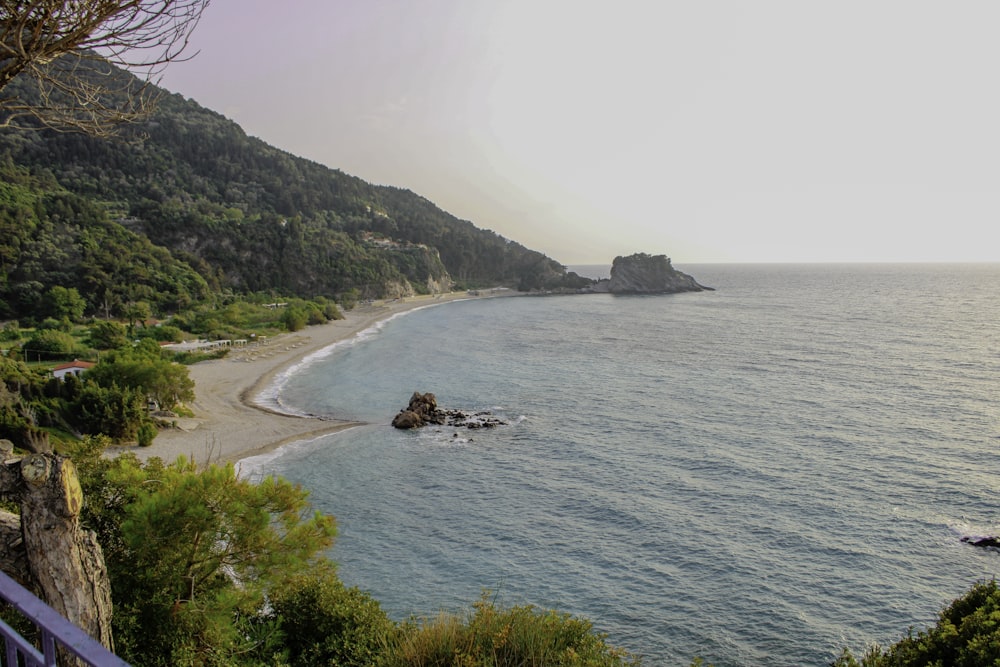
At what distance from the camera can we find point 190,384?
3416 centimetres

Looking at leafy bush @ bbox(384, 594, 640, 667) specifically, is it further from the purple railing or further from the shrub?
the shrub

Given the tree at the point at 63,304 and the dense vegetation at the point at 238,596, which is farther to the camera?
the tree at the point at 63,304

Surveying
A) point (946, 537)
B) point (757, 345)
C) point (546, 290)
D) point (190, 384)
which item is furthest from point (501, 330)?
point (546, 290)

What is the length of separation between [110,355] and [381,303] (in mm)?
88687

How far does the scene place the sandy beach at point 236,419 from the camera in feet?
93.8

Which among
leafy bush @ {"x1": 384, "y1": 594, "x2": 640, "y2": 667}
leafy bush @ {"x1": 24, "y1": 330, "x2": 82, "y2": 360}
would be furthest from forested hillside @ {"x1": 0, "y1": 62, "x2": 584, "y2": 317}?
leafy bush @ {"x1": 384, "y1": 594, "x2": 640, "y2": 667}

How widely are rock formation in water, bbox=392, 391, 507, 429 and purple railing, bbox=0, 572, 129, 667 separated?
1270 inches

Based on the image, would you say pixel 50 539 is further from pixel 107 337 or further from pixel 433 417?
pixel 107 337

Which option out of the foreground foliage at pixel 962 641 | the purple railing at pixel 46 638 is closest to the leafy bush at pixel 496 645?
the foreground foliage at pixel 962 641

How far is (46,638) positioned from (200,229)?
116193 millimetres

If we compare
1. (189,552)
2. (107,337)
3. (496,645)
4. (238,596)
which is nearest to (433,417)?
(238,596)

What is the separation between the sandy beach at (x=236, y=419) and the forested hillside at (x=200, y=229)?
16051mm

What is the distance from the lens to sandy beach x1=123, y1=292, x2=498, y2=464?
1126 inches

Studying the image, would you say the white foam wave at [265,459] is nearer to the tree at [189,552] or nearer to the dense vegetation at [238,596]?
the dense vegetation at [238,596]
